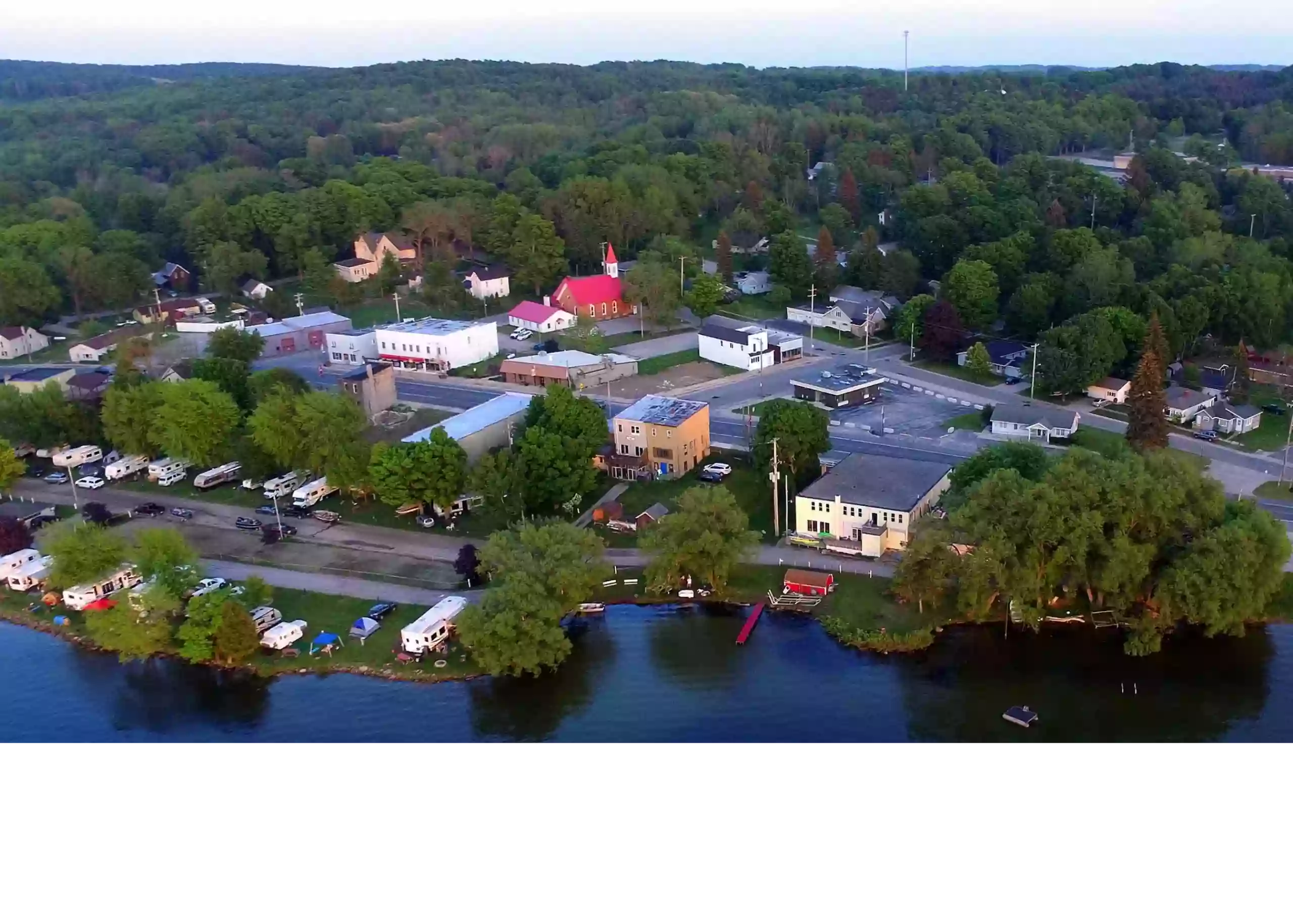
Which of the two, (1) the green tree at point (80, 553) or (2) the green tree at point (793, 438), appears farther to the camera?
(2) the green tree at point (793, 438)

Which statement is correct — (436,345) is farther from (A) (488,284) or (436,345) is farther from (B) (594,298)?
(A) (488,284)

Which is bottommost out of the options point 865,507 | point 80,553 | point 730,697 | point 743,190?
point 730,697

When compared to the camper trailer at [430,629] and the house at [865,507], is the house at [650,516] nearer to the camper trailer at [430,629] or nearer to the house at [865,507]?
the house at [865,507]

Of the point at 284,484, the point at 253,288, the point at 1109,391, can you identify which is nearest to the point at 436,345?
the point at 284,484

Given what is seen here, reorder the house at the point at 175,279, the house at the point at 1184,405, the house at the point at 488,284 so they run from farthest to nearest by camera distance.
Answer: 1. the house at the point at 175,279
2. the house at the point at 488,284
3. the house at the point at 1184,405

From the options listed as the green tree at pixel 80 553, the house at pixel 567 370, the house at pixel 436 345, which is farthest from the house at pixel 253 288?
the green tree at pixel 80 553

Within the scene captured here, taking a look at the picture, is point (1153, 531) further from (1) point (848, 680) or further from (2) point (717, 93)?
(2) point (717, 93)
